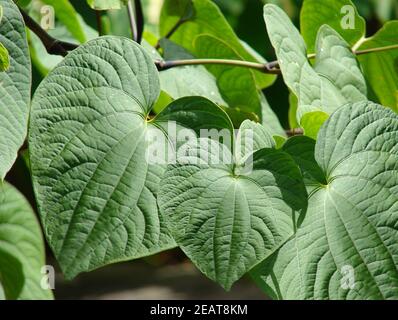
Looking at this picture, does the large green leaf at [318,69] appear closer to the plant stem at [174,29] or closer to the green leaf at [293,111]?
the green leaf at [293,111]

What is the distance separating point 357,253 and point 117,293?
3365 mm

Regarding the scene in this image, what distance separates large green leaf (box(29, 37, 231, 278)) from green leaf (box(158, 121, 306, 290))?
2 centimetres

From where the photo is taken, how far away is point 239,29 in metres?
2.97

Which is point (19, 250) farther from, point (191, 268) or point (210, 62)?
point (191, 268)

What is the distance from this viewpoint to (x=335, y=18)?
84 cm

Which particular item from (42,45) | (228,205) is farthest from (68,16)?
(228,205)

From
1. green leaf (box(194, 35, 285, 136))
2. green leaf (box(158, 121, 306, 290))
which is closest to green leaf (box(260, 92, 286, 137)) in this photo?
green leaf (box(194, 35, 285, 136))

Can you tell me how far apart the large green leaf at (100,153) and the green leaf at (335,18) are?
0.96ft

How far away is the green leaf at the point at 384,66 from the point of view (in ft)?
2.68

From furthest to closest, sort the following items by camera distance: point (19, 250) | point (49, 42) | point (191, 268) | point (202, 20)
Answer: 1. point (191, 268)
2. point (202, 20)
3. point (19, 250)
4. point (49, 42)

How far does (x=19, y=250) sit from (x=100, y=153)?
29 cm

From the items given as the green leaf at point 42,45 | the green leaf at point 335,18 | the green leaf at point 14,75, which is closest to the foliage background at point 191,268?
the green leaf at point 42,45

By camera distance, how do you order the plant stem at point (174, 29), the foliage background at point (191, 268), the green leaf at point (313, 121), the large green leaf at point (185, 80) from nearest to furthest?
1. the green leaf at point (313, 121)
2. the large green leaf at point (185, 80)
3. the plant stem at point (174, 29)
4. the foliage background at point (191, 268)

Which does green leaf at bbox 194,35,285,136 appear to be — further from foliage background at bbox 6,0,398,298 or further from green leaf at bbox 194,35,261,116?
foliage background at bbox 6,0,398,298
